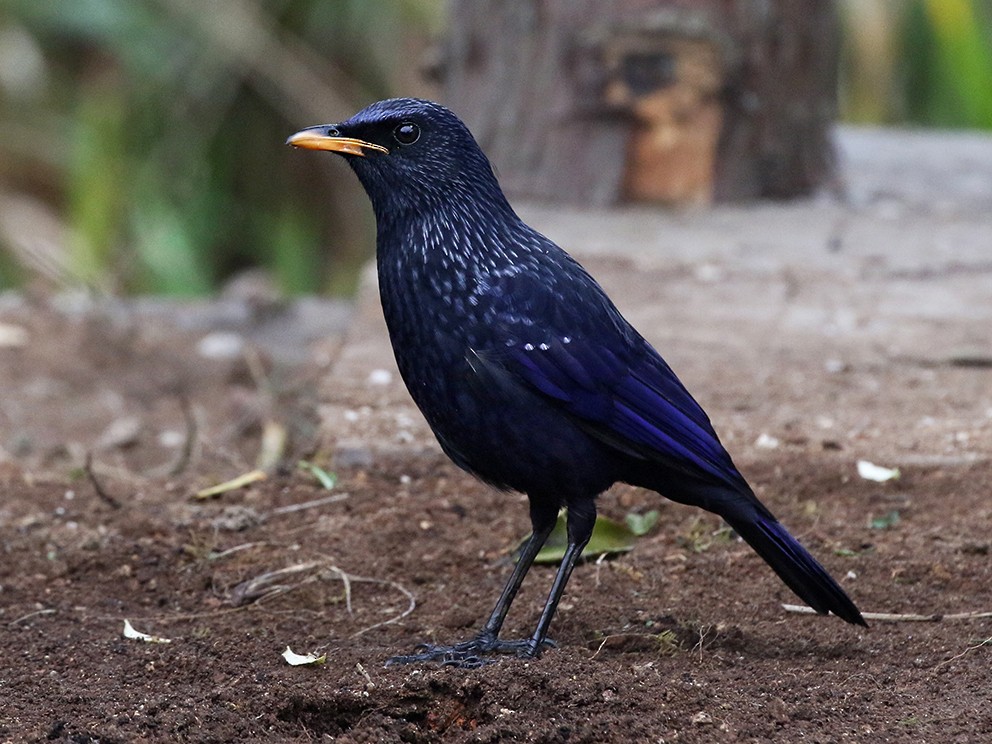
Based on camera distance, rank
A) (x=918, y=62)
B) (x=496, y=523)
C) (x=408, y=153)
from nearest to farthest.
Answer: (x=408, y=153), (x=496, y=523), (x=918, y=62)

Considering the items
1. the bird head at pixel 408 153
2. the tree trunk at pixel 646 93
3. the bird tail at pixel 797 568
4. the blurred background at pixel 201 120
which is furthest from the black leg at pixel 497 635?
the blurred background at pixel 201 120

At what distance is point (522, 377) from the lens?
125 inches

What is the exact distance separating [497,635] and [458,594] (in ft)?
1.16

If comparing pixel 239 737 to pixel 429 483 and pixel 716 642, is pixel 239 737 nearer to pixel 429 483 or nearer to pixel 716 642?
pixel 716 642

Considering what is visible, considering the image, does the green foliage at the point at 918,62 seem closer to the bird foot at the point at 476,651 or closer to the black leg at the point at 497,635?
the black leg at the point at 497,635

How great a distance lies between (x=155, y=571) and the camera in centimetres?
372

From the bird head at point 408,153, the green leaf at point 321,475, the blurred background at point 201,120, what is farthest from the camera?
the blurred background at point 201,120

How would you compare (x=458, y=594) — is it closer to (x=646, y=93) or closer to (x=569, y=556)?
(x=569, y=556)

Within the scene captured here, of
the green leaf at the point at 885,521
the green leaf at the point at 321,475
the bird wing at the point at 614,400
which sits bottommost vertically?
the green leaf at the point at 885,521

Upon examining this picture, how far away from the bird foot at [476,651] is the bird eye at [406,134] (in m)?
1.18

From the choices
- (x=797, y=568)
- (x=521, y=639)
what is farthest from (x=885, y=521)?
(x=521, y=639)

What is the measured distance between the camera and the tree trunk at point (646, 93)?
21.4 ft

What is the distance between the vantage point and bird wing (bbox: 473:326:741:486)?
3189 mm

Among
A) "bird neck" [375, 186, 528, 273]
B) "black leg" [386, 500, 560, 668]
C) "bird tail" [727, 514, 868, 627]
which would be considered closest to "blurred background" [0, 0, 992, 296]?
"bird neck" [375, 186, 528, 273]
